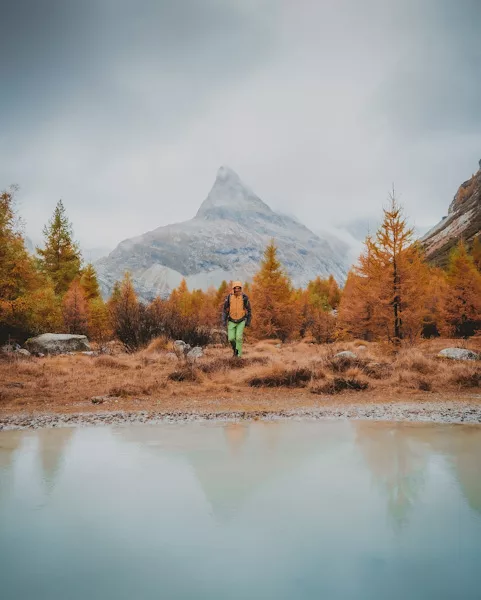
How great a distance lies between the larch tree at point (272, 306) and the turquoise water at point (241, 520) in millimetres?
25717

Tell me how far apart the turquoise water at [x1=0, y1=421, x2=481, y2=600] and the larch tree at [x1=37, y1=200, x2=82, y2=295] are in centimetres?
3214

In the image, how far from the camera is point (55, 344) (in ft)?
58.8

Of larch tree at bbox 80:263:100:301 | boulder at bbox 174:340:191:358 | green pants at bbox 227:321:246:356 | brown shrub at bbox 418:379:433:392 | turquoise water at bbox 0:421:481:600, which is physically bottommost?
brown shrub at bbox 418:379:433:392

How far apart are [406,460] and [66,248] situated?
35963mm

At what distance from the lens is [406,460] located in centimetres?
447

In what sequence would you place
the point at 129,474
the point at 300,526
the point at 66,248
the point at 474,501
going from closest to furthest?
the point at 300,526 < the point at 474,501 < the point at 129,474 < the point at 66,248

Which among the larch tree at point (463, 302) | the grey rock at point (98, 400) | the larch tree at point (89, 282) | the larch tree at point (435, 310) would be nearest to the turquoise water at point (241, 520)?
the grey rock at point (98, 400)

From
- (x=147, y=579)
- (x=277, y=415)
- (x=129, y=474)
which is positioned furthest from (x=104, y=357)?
(x=147, y=579)

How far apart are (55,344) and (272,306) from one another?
54.9 ft

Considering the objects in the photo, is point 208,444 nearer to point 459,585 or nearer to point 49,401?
point 459,585

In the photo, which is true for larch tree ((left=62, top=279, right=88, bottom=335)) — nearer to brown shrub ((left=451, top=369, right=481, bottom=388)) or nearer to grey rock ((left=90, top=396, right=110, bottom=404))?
grey rock ((left=90, top=396, right=110, bottom=404))

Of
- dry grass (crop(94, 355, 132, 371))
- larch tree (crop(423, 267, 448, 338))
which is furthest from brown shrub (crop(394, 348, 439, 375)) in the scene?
larch tree (crop(423, 267, 448, 338))

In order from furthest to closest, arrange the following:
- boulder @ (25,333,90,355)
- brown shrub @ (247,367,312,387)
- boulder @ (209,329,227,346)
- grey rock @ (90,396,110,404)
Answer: boulder @ (209,329,227,346) → boulder @ (25,333,90,355) → brown shrub @ (247,367,312,387) → grey rock @ (90,396,110,404)

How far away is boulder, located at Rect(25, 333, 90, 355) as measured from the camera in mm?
17641
